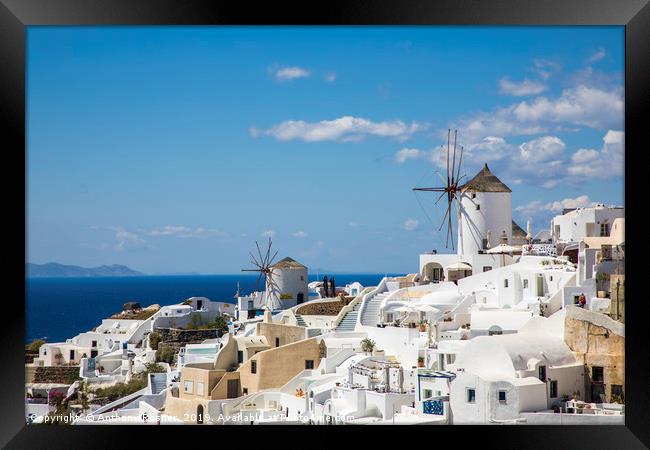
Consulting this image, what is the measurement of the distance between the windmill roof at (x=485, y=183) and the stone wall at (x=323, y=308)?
3420mm

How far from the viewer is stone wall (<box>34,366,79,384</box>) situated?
15845 millimetres

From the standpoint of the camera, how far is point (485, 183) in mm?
17656

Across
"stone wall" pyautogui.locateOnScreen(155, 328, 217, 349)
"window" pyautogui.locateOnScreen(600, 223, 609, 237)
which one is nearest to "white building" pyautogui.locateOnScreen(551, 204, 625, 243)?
"window" pyautogui.locateOnScreen(600, 223, 609, 237)

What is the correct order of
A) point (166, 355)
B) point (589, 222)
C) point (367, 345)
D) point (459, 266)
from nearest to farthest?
point (367, 345)
point (589, 222)
point (166, 355)
point (459, 266)

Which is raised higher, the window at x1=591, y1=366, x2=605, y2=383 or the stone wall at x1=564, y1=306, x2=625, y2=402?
the stone wall at x1=564, y1=306, x2=625, y2=402

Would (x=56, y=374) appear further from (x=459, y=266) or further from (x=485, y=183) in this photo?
(x=485, y=183)

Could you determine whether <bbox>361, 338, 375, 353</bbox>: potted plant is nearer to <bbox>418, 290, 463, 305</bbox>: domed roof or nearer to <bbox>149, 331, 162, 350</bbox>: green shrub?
<bbox>418, 290, 463, 305</bbox>: domed roof

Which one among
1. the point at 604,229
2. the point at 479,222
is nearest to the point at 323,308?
the point at 479,222

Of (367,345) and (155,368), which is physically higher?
(367,345)

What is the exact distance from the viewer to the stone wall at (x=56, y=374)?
15.8m

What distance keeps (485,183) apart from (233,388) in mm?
7568

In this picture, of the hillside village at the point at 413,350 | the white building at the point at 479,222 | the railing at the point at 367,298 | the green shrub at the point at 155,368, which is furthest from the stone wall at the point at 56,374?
the white building at the point at 479,222

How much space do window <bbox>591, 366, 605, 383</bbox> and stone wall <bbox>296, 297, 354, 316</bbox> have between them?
710 cm

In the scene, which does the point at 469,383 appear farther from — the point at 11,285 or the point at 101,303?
the point at 101,303
